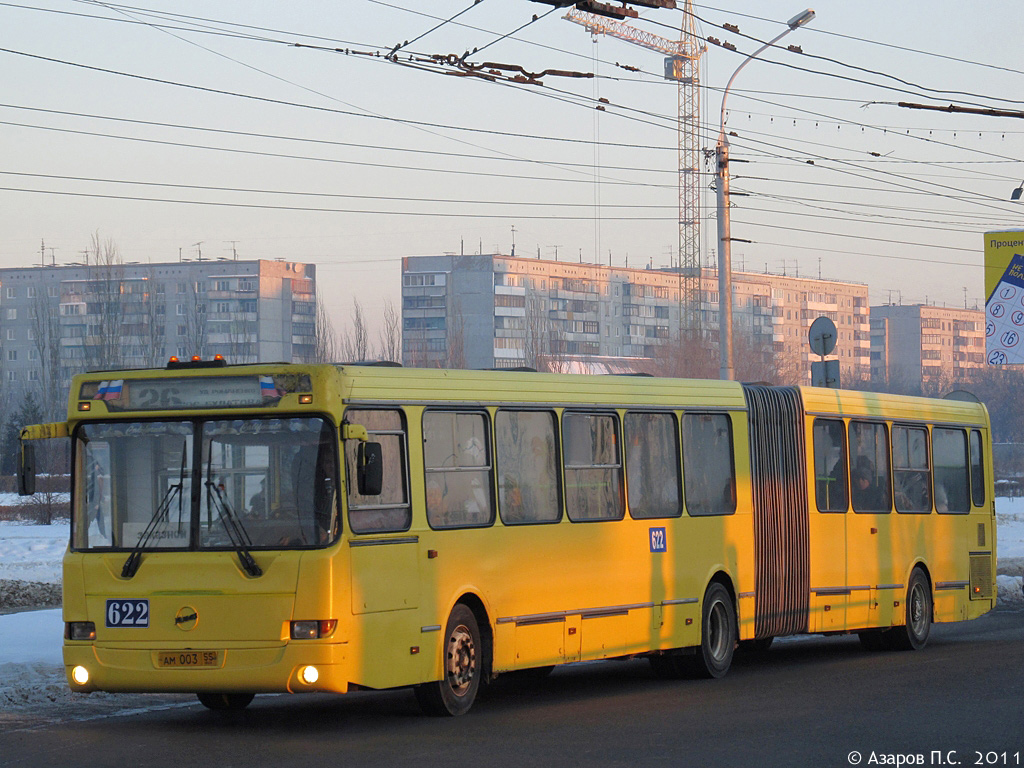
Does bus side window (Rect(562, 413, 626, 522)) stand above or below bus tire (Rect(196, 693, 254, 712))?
above

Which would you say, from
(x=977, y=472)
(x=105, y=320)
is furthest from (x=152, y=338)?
(x=977, y=472)

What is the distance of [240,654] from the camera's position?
9.80m

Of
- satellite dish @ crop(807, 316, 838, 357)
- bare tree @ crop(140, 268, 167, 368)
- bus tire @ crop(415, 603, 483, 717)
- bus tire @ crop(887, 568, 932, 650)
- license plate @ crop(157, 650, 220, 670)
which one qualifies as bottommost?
bus tire @ crop(887, 568, 932, 650)

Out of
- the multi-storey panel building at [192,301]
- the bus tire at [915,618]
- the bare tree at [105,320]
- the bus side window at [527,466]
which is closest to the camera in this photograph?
the bus side window at [527,466]

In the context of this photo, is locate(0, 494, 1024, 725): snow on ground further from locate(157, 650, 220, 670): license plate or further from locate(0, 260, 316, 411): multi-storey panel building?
locate(0, 260, 316, 411): multi-storey panel building

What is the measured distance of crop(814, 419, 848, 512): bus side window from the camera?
15922 millimetres

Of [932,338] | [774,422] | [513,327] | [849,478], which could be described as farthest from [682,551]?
[932,338]

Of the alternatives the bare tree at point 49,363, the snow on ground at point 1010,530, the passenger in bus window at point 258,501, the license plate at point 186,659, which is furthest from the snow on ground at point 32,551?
the bare tree at point 49,363

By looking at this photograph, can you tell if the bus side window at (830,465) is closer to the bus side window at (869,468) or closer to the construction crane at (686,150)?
the bus side window at (869,468)

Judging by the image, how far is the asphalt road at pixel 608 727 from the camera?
28.8 ft

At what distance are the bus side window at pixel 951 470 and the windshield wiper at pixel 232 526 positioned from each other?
1024cm

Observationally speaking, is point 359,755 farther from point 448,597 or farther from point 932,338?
point 932,338

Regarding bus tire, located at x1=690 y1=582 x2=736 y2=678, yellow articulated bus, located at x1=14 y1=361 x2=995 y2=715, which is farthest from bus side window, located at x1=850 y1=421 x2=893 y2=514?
bus tire, located at x1=690 y1=582 x2=736 y2=678

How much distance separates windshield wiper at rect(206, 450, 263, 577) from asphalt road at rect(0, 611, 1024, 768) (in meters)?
1.08
